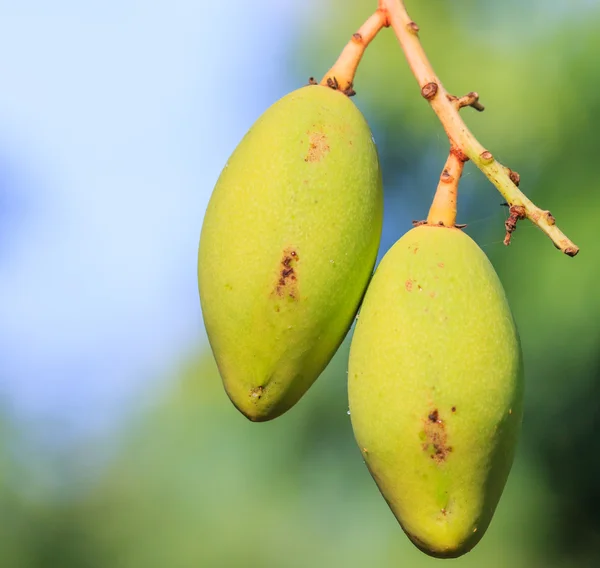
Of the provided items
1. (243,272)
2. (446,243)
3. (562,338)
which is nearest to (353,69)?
(446,243)

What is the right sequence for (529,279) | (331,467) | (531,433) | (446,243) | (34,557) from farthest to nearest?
1. (34,557)
2. (331,467)
3. (531,433)
4. (529,279)
5. (446,243)

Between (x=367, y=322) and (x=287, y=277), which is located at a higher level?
(x=287, y=277)

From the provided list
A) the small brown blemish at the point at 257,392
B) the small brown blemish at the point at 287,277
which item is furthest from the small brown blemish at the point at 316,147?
the small brown blemish at the point at 257,392

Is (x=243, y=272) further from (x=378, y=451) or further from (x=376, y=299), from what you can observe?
(x=378, y=451)

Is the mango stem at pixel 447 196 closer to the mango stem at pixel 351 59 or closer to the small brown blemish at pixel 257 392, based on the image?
the mango stem at pixel 351 59

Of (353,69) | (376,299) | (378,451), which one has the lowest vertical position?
(378,451)

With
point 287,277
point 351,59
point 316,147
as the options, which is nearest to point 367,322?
point 287,277

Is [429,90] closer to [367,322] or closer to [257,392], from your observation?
[367,322]
